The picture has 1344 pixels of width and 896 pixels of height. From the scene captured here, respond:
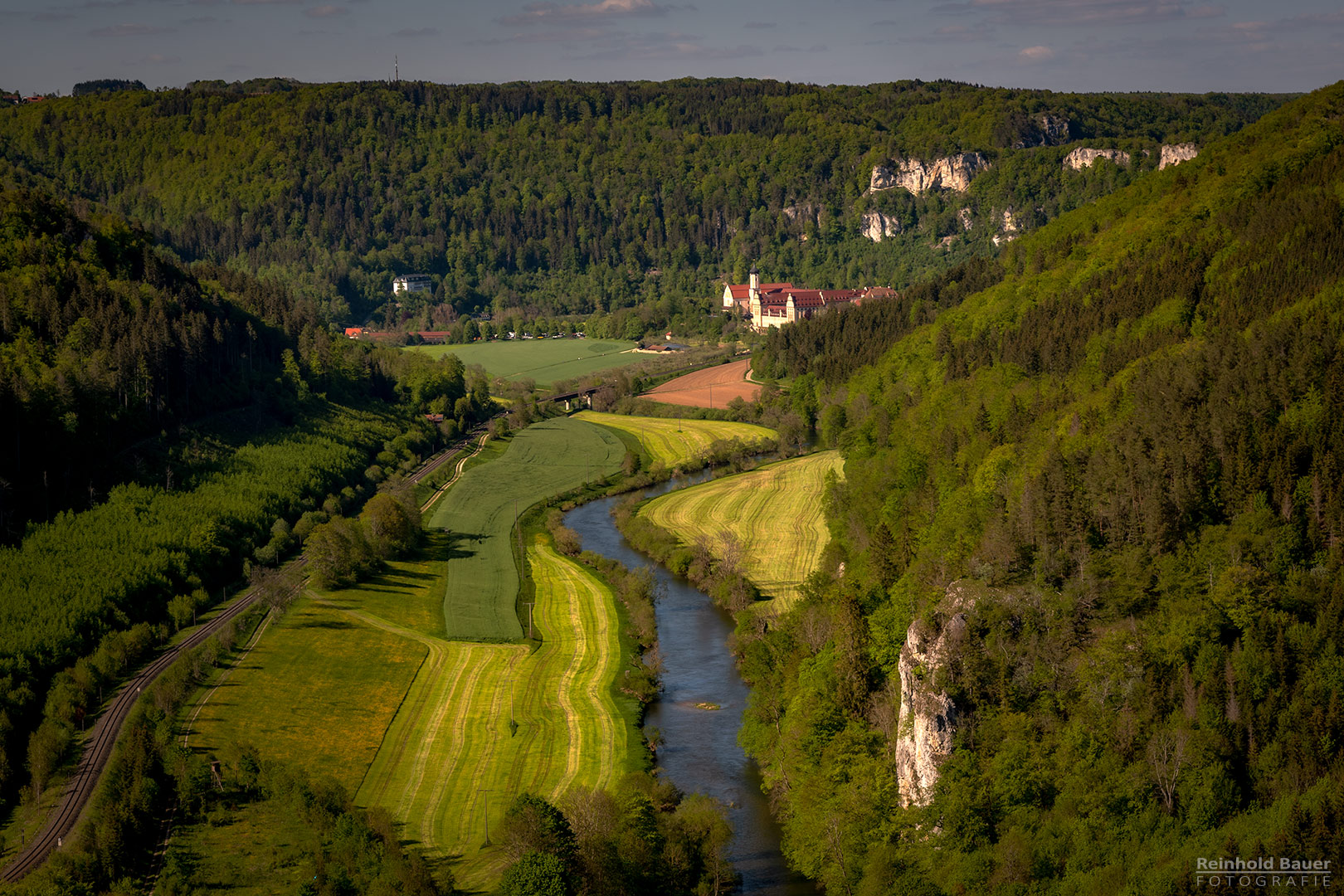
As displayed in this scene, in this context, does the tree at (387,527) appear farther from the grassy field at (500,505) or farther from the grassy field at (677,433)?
the grassy field at (677,433)

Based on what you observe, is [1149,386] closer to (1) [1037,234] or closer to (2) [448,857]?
(2) [448,857]

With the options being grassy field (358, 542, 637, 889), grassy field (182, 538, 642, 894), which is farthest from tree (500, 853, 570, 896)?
grassy field (182, 538, 642, 894)

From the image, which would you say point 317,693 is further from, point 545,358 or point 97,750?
point 545,358

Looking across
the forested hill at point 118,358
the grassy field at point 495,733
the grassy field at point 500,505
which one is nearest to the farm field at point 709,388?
the grassy field at point 500,505

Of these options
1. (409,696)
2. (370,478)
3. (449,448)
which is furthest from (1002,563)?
(449,448)

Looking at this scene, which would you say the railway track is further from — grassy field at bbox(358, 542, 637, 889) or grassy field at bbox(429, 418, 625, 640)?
grassy field at bbox(429, 418, 625, 640)

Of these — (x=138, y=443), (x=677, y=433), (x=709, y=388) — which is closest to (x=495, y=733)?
(x=138, y=443)
